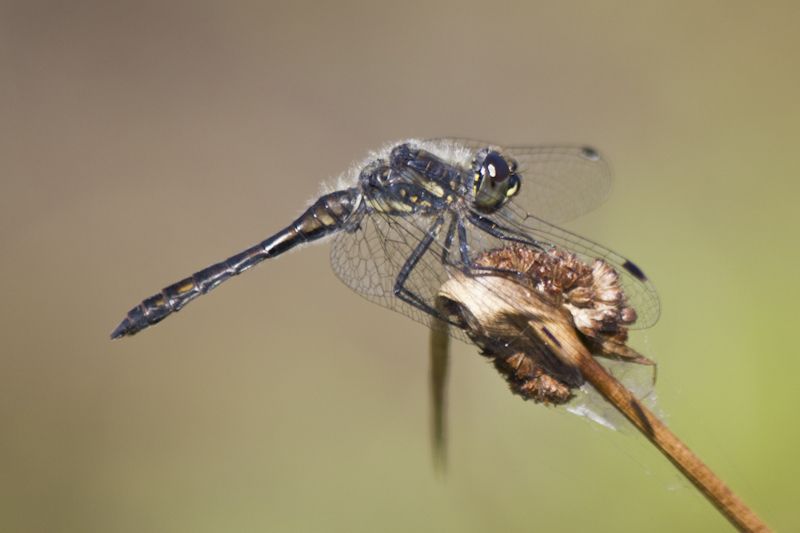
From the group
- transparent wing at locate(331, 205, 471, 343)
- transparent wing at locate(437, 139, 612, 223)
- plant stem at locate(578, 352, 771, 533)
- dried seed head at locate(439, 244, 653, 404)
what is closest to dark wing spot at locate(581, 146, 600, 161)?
transparent wing at locate(437, 139, 612, 223)

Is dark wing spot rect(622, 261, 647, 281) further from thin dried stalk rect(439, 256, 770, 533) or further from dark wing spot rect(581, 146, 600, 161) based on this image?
dark wing spot rect(581, 146, 600, 161)

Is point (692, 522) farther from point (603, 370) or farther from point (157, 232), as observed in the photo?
point (157, 232)

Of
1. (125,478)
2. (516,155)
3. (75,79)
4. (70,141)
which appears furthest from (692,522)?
(75,79)

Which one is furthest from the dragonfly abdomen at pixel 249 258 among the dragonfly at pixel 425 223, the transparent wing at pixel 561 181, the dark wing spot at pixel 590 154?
the dark wing spot at pixel 590 154

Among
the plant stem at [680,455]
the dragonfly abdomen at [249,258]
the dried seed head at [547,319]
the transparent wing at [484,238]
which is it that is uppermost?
the dragonfly abdomen at [249,258]

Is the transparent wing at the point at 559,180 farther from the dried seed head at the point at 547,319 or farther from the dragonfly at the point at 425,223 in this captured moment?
the dried seed head at the point at 547,319

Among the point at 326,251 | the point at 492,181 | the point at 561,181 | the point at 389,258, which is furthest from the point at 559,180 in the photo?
the point at 326,251

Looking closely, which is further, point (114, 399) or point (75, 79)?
point (75, 79)
